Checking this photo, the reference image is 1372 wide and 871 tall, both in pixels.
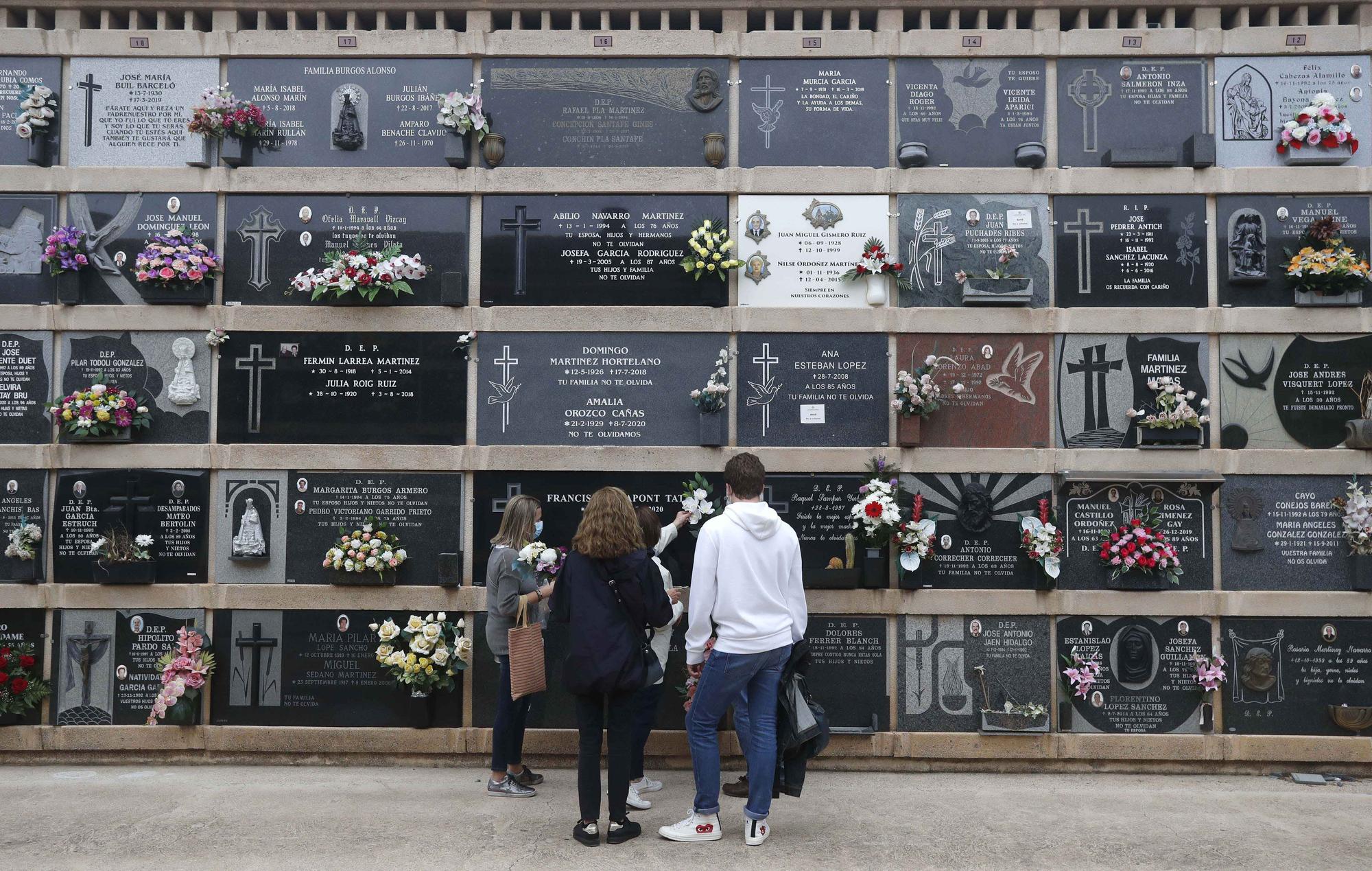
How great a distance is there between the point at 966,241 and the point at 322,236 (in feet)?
15.5

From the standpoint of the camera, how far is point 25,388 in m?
6.69

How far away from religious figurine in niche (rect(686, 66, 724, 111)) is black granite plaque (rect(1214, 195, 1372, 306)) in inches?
146

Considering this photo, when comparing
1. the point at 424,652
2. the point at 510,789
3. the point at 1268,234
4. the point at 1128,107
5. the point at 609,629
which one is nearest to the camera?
the point at 609,629

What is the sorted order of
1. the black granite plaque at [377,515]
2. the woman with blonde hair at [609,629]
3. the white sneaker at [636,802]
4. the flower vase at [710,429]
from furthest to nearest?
the black granite plaque at [377,515]
the flower vase at [710,429]
the white sneaker at [636,802]
the woman with blonde hair at [609,629]

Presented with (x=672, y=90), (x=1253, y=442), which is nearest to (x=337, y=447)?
(x=672, y=90)

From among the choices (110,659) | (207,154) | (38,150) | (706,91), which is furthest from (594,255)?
(110,659)

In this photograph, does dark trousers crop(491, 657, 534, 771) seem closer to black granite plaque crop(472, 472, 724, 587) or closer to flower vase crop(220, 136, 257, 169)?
black granite plaque crop(472, 472, 724, 587)

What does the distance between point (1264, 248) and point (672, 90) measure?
4.42m

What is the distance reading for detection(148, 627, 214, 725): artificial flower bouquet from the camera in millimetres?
6344

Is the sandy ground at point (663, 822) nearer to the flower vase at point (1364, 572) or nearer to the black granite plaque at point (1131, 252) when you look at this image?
the flower vase at point (1364, 572)

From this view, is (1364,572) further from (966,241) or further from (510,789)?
(510,789)

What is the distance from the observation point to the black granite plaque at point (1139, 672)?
253 inches

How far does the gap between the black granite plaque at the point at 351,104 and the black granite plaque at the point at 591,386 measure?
1596 millimetres

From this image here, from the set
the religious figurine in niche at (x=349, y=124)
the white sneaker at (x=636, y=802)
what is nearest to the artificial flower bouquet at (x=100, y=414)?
the religious figurine in niche at (x=349, y=124)
